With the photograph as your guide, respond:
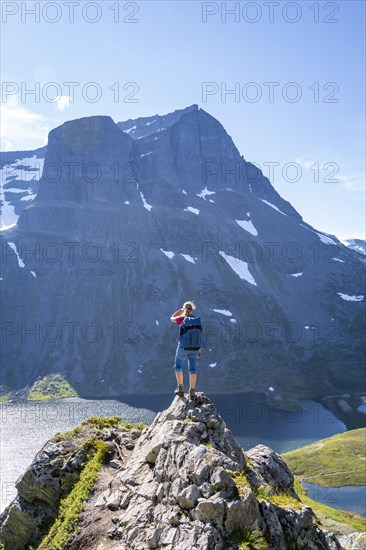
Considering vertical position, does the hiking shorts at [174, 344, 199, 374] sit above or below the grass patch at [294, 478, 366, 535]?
above

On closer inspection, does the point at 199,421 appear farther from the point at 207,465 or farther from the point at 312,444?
the point at 312,444

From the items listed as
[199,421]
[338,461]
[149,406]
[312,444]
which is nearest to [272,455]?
[199,421]

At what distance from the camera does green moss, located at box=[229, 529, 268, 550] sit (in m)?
12.2

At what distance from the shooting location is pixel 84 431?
22.6 m

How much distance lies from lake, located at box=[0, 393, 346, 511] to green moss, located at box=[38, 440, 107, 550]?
309 feet

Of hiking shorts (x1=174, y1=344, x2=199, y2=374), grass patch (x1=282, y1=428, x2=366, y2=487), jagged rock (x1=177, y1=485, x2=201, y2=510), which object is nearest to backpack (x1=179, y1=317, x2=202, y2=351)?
hiking shorts (x1=174, y1=344, x2=199, y2=374)

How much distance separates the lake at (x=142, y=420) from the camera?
12525 centimetres

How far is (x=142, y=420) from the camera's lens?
6486 inches

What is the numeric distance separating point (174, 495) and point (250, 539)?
2.75 meters

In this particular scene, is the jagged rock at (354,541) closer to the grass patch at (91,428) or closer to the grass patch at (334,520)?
the grass patch at (334,520)

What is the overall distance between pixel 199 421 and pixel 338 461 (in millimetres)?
123558

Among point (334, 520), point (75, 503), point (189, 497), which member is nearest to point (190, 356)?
point (75, 503)

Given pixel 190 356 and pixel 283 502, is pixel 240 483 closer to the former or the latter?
pixel 283 502

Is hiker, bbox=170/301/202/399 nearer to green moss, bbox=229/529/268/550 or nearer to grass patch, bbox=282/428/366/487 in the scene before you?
green moss, bbox=229/529/268/550
